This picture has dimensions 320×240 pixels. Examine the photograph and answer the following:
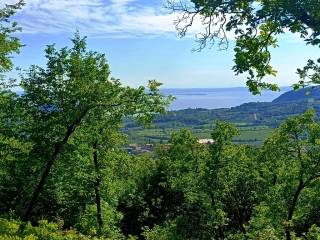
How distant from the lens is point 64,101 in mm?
27391

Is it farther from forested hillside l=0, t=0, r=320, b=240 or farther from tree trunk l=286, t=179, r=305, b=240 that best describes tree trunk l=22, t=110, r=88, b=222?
tree trunk l=286, t=179, r=305, b=240

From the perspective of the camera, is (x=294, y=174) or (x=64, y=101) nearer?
(x=64, y=101)

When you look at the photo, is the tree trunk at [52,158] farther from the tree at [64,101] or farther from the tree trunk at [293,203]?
the tree trunk at [293,203]

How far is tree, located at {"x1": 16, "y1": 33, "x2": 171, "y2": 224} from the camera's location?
27.2 m

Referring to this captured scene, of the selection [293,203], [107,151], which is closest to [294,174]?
[293,203]

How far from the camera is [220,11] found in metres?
12.7

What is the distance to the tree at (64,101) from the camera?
89.4ft

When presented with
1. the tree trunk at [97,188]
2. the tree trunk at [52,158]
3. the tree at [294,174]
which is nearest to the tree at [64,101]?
the tree trunk at [52,158]

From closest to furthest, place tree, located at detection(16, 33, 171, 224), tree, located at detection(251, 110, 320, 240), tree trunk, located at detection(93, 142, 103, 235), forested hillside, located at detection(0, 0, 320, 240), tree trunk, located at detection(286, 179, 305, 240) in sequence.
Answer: forested hillside, located at detection(0, 0, 320, 240) → tree, located at detection(16, 33, 171, 224) → tree, located at detection(251, 110, 320, 240) → tree trunk, located at detection(286, 179, 305, 240) → tree trunk, located at detection(93, 142, 103, 235)

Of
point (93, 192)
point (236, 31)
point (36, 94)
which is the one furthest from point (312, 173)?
point (236, 31)

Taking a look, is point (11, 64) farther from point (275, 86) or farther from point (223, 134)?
point (223, 134)

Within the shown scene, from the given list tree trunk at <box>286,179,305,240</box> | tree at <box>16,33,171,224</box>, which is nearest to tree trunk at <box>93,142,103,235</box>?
tree at <box>16,33,171,224</box>

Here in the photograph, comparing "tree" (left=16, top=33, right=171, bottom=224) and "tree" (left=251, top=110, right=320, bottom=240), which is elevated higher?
"tree" (left=16, top=33, right=171, bottom=224)

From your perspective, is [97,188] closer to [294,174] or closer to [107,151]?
[107,151]
